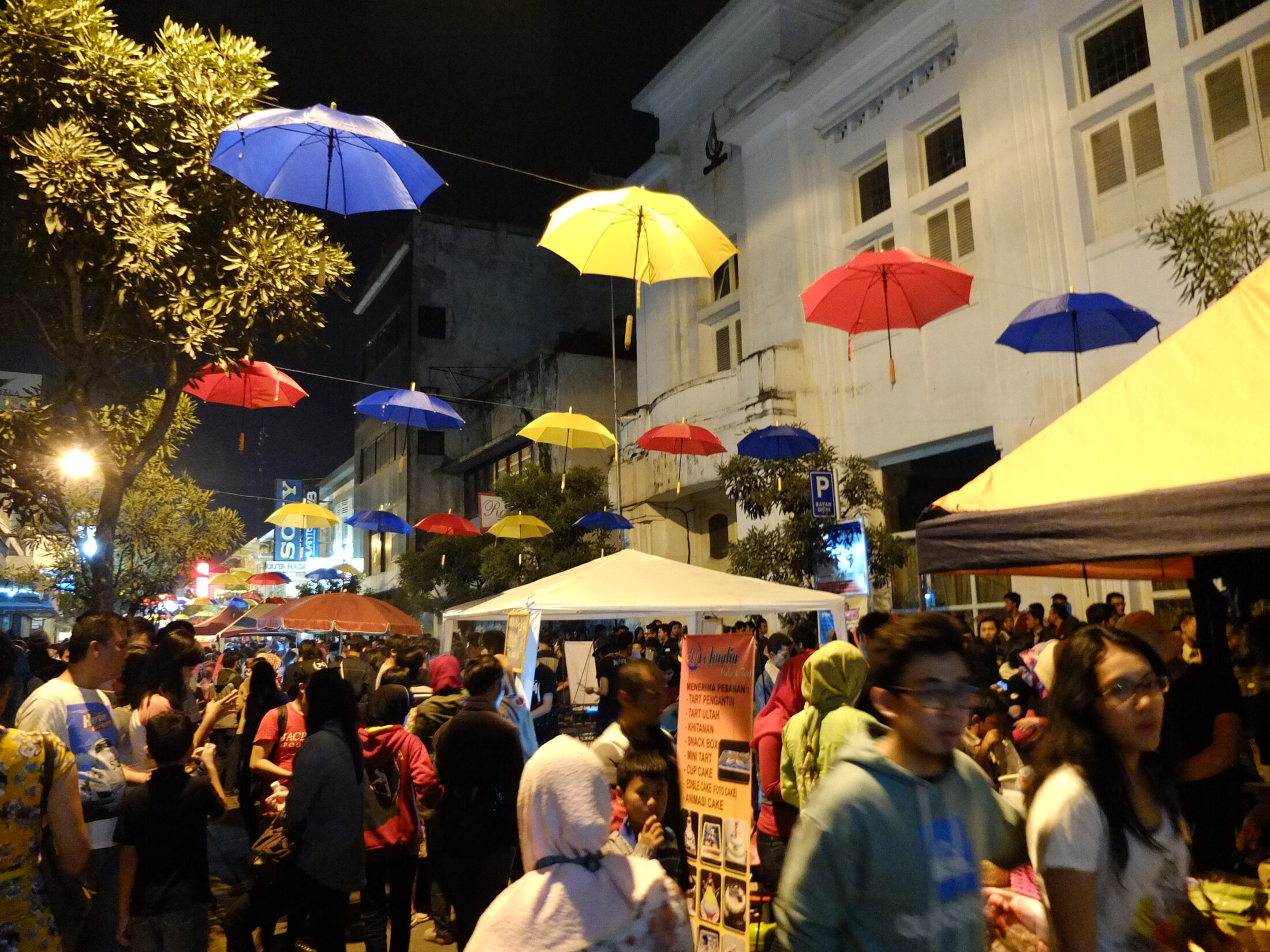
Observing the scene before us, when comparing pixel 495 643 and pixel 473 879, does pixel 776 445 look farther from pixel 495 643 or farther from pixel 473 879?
pixel 473 879

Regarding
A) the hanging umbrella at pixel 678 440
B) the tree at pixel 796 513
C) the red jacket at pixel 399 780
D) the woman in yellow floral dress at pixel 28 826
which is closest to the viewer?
the woman in yellow floral dress at pixel 28 826

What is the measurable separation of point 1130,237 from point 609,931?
12.8m

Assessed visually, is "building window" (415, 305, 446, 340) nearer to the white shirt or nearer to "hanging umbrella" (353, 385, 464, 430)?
"hanging umbrella" (353, 385, 464, 430)

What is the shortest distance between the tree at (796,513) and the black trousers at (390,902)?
970 centimetres

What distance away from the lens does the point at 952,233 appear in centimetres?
1556

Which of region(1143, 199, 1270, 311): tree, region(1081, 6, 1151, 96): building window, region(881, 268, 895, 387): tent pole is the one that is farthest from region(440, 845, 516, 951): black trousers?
region(1081, 6, 1151, 96): building window

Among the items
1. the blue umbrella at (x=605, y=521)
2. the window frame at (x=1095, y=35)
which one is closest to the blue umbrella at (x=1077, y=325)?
the window frame at (x=1095, y=35)

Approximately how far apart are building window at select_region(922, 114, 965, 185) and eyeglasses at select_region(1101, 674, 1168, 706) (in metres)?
14.5

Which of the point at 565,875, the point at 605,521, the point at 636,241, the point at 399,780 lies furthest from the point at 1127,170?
the point at 565,875

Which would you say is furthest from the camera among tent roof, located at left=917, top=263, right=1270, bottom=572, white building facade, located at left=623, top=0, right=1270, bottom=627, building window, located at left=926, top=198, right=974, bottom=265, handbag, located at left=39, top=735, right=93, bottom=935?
building window, located at left=926, top=198, right=974, bottom=265

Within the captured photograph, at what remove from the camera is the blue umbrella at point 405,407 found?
545 inches

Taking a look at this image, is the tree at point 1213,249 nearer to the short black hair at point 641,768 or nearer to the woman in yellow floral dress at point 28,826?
the short black hair at point 641,768

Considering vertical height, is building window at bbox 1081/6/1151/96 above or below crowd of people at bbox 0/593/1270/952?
above

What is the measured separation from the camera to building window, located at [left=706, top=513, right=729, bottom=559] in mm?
20969
